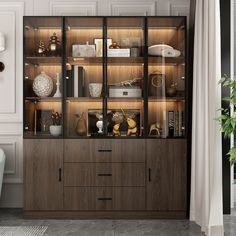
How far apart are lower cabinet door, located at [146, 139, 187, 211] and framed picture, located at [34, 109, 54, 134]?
3.62 ft

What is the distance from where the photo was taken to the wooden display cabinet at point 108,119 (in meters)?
4.66

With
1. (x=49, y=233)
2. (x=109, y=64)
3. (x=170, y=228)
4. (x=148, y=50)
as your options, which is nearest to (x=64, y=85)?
(x=109, y=64)

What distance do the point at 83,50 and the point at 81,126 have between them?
828 mm

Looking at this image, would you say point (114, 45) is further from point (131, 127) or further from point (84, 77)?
point (131, 127)

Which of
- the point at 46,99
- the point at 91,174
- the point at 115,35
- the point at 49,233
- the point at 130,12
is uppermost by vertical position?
the point at 130,12

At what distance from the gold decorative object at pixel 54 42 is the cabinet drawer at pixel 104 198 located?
4.99 feet

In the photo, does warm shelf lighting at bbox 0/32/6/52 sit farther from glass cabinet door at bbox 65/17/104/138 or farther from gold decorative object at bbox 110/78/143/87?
gold decorative object at bbox 110/78/143/87

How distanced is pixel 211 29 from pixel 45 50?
183cm

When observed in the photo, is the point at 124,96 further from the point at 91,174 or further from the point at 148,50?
the point at 91,174

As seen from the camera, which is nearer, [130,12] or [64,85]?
[64,85]

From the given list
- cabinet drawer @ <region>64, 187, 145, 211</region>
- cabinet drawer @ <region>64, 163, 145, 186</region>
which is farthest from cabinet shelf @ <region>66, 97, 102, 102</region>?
cabinet drawer @ <region>64, 187, 145, 211</region>

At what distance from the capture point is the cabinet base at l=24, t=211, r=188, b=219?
466 cm

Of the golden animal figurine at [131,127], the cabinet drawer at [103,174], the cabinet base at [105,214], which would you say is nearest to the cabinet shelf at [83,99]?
the golden animal figurine at [131,127]

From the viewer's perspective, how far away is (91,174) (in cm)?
466
